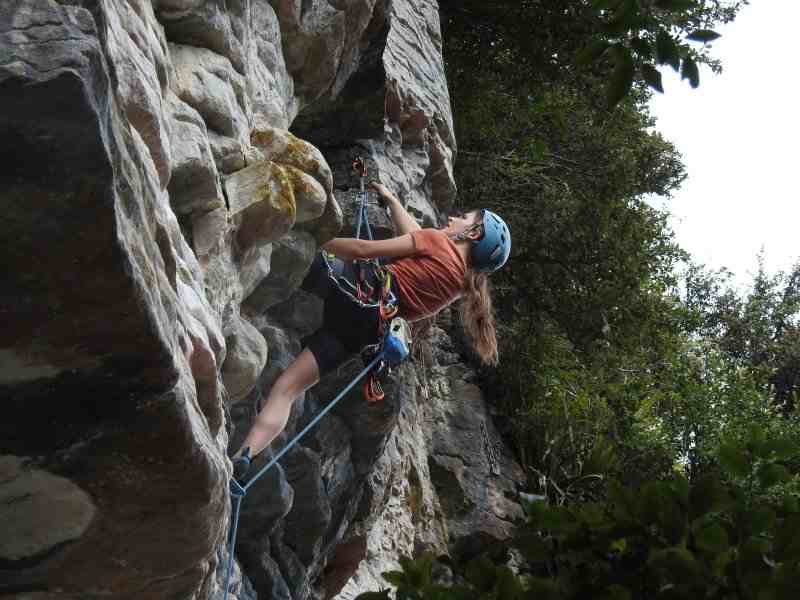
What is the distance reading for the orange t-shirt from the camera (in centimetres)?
565

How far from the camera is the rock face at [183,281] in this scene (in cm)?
228

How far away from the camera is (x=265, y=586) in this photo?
18.1ft

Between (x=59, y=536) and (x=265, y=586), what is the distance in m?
2.77

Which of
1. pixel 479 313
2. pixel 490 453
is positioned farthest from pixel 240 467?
pixel 490 453

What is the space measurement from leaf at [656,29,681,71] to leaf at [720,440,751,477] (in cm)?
103

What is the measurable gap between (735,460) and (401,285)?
3.41m

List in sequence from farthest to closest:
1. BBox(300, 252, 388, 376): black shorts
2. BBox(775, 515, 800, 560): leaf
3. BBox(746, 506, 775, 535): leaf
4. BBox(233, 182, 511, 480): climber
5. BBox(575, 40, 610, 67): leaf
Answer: BBox(300, 252, 388, 376): black shorts < BBox(233, 182, 511, 480): climber < BBox(575, 40, 610, 67): leaf < BBox(746, 506, 775, 535): leaf < BBox(775, 515, 800, 560): leaf

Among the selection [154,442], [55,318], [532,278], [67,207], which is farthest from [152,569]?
[532,278]

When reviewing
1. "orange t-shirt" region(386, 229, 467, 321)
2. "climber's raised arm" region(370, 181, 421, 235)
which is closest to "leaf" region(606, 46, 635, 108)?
"orange t-shirt" region(386, 229, 467, 321)

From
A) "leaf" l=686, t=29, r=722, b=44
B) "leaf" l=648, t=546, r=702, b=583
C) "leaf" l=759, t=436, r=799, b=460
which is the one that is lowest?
"leaf" l=648, t=546, r=702, b=583

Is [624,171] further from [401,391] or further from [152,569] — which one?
[152,569]

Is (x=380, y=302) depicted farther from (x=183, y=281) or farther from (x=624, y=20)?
(x=624, y=20)

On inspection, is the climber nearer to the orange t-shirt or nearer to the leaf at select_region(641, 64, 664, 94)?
the orange t-shirt

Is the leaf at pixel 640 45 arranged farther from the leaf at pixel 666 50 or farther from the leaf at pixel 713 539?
the leaf at pixel 713 539
